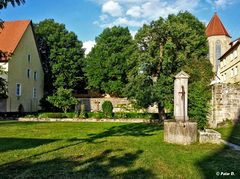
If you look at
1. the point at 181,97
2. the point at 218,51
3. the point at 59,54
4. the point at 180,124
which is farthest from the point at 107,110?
the point at 218,51

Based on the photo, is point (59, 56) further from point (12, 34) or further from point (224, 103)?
point (224, 103)

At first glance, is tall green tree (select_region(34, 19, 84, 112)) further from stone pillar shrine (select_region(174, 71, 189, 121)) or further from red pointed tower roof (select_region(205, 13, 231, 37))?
stone pillar shrine (select_region(174, 71, 189, 121))

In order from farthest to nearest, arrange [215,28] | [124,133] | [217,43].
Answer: [215,28]
[217,43]
[124,133]

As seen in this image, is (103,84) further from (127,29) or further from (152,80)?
(152,80)

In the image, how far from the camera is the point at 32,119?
30.0 meters

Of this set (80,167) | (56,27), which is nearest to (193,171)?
(80,167)

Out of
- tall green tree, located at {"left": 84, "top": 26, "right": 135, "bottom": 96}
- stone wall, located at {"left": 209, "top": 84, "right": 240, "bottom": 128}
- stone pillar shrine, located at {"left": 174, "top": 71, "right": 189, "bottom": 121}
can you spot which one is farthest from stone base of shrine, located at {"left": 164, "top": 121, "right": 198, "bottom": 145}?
tall green tree, located at {"left": 84, "top": 26, "right": 135, "bottom": 96}

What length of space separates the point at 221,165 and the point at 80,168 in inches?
147

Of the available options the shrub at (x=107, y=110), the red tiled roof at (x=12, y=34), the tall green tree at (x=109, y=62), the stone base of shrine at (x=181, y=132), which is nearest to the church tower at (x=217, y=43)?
the tall green tree at (x=109, y=62)

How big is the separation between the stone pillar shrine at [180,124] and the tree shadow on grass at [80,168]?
367 centimetres

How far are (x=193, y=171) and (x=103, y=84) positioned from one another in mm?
39504

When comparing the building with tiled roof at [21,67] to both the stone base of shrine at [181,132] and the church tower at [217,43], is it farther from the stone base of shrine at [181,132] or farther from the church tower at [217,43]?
the church tower at [217,43]

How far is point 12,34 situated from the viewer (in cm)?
Answer: 3769

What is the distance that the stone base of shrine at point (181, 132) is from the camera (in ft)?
39.7
